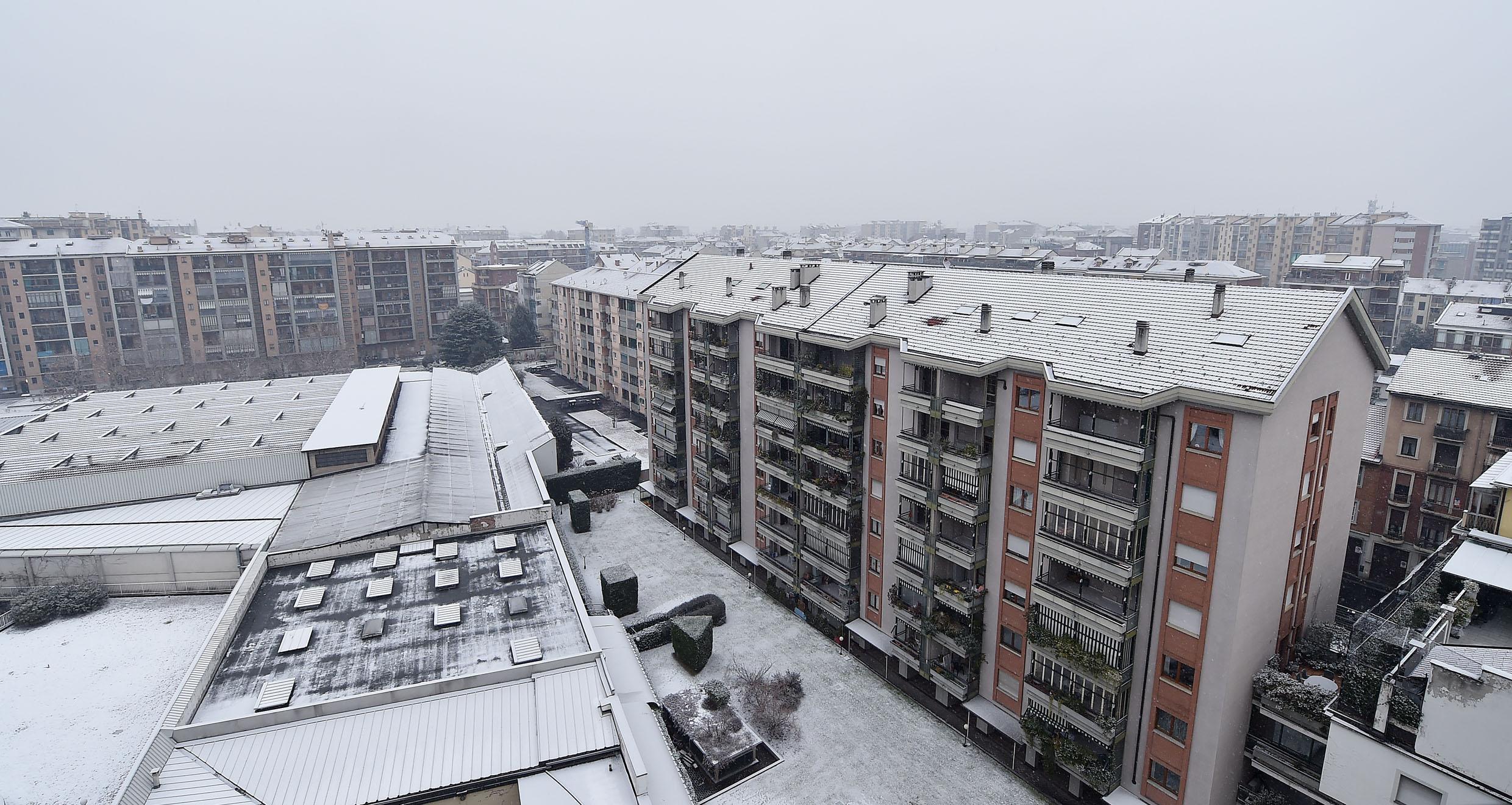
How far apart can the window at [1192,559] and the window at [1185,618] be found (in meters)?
1.43

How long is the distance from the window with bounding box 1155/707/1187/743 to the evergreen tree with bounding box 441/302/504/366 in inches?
4235

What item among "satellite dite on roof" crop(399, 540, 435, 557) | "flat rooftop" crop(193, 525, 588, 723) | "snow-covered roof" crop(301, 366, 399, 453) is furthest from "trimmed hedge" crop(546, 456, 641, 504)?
"flat rooftop" crop(193, 525, 588, 723)

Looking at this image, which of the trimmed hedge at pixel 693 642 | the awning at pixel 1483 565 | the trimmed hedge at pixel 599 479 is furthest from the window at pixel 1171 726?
the trimmed hedge at pixel 599 479

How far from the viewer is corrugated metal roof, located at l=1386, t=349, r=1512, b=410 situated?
4294cm

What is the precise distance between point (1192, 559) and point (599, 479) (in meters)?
50.5

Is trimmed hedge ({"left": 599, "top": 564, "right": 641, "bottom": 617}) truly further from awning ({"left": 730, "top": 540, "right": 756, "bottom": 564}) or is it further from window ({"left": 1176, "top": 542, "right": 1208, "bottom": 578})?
window ({"left": 1176, "top": 542, "right": 1208, "bottom": 578})

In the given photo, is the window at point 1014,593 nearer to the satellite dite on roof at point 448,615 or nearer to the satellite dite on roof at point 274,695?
the satellite dite on roof at point 448,615

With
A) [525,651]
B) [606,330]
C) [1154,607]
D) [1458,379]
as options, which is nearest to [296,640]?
[525,651]

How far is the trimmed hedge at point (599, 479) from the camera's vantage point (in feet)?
213

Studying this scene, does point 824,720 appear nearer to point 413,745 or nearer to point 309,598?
point 413,745

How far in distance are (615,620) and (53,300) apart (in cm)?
11346

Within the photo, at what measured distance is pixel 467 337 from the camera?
381 ft

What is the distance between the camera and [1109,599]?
30734 mm

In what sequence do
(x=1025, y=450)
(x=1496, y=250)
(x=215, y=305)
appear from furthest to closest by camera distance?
(x=1496, y=250), (x=215, y=305), (x=1025, y=450)
